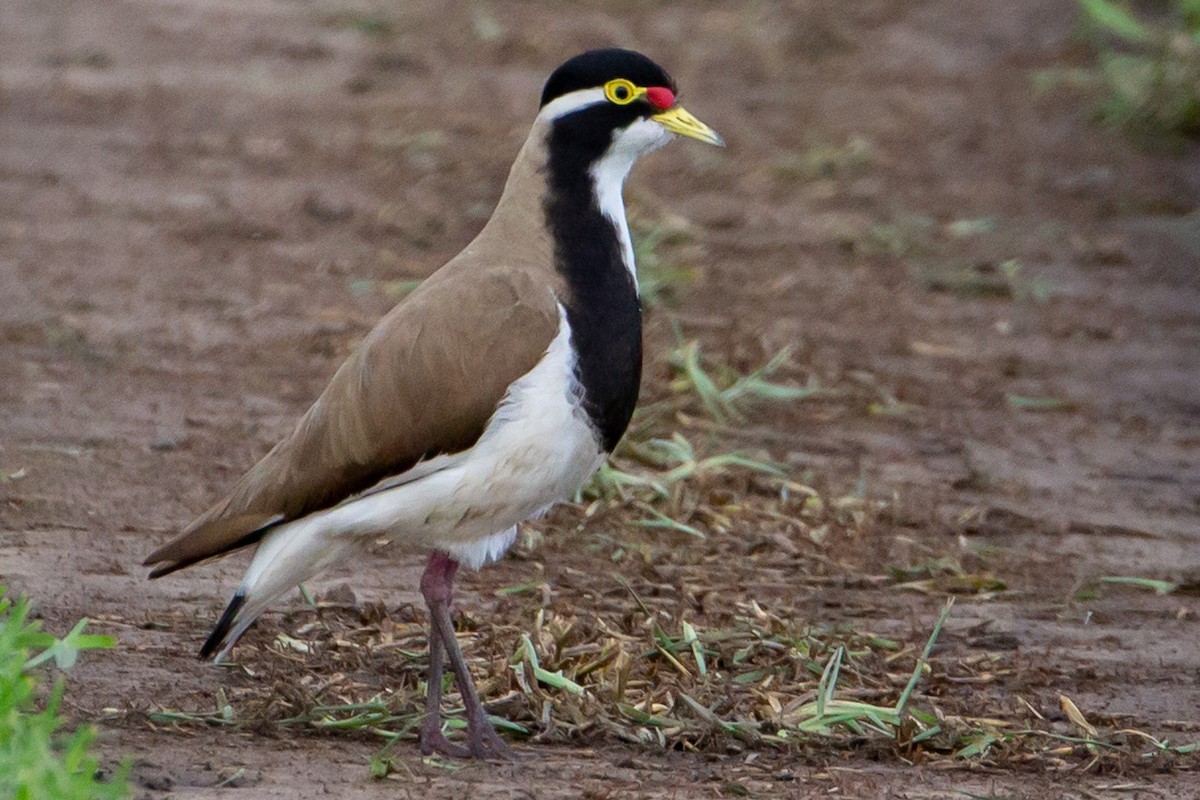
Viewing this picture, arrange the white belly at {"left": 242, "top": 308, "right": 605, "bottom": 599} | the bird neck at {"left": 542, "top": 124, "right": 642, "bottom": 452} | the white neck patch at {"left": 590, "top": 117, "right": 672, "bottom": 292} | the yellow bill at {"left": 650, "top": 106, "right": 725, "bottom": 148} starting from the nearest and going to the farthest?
1. the white belly at {"left": 242, "top": 308, "right": 605, "bottom": 599}
2. the bird neck at {"left": 542, "top": 124, "right": 642, "bottom": 452}
3. the white neck patch at {"left": 590, "top": 117, "right": 672, "bottom": 292}
4. the yellow bill at {"left": 650, "top": 106, "right": 725, "bottom": 148}

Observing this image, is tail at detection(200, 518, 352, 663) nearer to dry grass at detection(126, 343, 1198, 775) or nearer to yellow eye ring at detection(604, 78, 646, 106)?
dry grass at detection(126, 343, 1198, 775)

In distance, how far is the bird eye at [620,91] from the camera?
4.83 m

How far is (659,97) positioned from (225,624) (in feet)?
5.61

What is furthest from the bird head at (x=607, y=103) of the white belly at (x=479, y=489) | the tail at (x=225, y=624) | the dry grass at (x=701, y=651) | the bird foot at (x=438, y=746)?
the bird foot at (x=438, y=746)

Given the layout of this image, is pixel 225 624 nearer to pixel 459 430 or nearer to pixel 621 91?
pixel 459 430

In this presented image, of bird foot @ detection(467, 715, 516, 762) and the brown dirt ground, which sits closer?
bird foot @ detection(467, 715, 516, 762)

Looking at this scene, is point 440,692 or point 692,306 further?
point 692,306

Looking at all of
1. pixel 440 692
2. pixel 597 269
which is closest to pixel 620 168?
pixel 597 269

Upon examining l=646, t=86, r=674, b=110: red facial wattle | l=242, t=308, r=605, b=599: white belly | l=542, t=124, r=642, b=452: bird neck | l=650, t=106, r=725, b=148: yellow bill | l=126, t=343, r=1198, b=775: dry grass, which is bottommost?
l=126, t=343, r=1198, b=775: dry grass

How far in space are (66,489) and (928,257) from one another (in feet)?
14.3

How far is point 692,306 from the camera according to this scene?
26.3 ft

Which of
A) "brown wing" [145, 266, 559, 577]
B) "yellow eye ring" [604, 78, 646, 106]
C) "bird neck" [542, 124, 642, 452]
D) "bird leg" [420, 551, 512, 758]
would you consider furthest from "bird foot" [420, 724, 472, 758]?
"yellow eye ring" [604, 78, 646, 106]

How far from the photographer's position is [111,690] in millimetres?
4664

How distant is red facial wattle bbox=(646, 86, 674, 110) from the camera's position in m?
4.87
